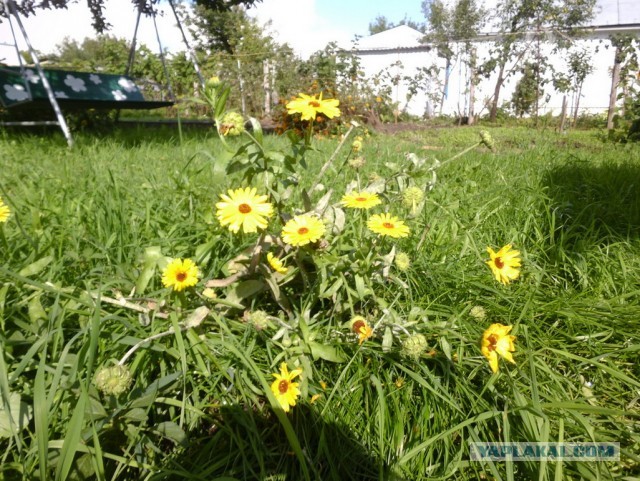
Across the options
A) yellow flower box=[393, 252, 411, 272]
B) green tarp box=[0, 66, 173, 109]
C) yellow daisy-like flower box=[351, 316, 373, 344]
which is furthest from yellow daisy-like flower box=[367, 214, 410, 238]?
green tarp box=[0, 66, 173, 109]

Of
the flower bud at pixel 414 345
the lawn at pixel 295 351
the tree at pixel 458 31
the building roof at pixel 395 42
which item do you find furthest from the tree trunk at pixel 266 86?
the flower bud at pixel 414 345

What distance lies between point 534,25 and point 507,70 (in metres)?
1.11

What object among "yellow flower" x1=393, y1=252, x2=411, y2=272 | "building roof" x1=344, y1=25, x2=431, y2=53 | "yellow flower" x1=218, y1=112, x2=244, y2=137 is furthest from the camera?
"building roof" x1=344, y1=25, x2=431, y2=53

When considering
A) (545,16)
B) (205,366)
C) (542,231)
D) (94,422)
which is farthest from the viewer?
(545,16)

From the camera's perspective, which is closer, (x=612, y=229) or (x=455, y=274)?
(x=455, y=274)

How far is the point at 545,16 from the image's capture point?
8.69 m

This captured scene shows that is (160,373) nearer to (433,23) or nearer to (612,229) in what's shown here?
(612,229)

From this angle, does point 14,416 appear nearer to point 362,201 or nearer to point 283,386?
point 283,386

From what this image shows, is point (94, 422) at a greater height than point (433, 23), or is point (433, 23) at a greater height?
point (433, 23)

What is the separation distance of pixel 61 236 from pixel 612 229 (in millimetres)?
2079

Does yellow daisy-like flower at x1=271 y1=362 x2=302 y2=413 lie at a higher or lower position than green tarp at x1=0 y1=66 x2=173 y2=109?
lower

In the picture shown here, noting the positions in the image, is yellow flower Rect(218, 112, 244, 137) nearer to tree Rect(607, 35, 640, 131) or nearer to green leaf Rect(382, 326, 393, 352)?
green leaf Rect(382, 326, 393, 352)

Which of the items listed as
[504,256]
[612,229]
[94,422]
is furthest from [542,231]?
[94,422]

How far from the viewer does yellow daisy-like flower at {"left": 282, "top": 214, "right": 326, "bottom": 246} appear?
2.84 feet
